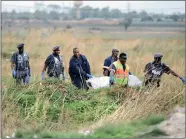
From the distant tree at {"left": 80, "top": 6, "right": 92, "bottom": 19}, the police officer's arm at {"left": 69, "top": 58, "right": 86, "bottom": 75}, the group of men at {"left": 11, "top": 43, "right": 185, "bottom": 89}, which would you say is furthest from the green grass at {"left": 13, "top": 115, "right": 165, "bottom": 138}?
Answer: the distant tree at {"left": 80, "top": 6, "right": 92, "bottom": 19}

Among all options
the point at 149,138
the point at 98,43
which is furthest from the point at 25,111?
the point at 98,43

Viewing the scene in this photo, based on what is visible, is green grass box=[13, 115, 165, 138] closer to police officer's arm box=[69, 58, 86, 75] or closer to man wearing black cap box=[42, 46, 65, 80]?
police officer's arm box=[69, 58, 86, 75]

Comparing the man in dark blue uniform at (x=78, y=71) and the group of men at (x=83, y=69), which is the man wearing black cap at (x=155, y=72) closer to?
the group of men at (x=83, y=69)

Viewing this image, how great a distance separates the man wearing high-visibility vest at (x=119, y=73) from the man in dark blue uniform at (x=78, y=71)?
0.91 metres

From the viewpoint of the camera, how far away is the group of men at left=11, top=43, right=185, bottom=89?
12141 millimetres

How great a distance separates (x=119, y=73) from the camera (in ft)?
39.8

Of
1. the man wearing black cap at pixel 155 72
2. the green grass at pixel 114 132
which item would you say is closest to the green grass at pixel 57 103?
the man wearing black cap at pixel 155 72

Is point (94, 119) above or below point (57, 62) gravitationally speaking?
below

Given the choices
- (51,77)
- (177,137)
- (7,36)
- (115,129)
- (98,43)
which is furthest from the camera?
(7,36)

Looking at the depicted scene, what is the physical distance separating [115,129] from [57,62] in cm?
536

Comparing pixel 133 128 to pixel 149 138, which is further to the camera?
pixel 133 128

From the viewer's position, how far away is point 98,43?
34219mm

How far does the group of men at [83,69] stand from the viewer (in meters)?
12.1

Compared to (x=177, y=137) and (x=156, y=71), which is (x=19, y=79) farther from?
(x=177, y=137)
